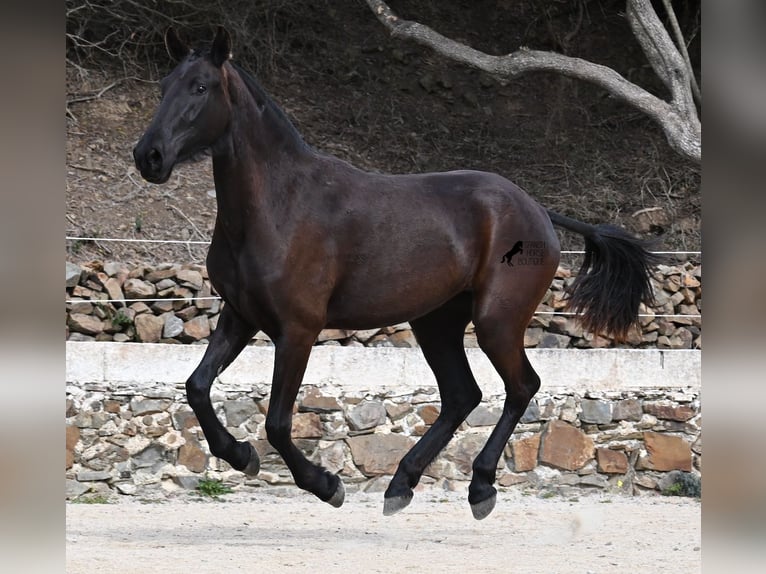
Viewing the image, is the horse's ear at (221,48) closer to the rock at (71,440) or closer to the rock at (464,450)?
the rock at (71,440)

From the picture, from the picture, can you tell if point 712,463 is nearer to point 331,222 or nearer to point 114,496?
point 331,222

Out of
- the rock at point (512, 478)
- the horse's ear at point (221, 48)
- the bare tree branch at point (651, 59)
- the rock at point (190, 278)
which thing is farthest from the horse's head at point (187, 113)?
the bare tree branch at point (651, 59)

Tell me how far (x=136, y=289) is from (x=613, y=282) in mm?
4165

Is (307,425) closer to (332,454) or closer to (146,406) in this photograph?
(332,454)

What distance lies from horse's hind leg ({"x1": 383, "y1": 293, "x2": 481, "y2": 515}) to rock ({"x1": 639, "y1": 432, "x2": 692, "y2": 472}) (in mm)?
3379

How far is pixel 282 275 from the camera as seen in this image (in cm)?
394

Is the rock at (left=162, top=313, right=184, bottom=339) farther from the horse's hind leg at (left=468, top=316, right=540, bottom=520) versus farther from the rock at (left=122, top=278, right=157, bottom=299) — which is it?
the horse's hind leg at (left=468, top=316, right=540, bottom=520)

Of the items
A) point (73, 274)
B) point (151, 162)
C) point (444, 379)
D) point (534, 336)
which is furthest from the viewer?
point (534, 336)

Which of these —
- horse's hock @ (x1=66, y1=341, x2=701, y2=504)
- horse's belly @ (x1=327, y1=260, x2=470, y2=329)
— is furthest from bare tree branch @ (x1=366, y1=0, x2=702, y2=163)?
horse's belly @ (x1=327, y1=260, x2=470, y2=329)

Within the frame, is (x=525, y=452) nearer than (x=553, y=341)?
Yes

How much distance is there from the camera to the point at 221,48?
149 inches

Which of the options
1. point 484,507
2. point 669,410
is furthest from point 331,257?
point 669,410

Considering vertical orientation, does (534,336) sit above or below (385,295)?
above

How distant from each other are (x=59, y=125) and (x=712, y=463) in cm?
160
